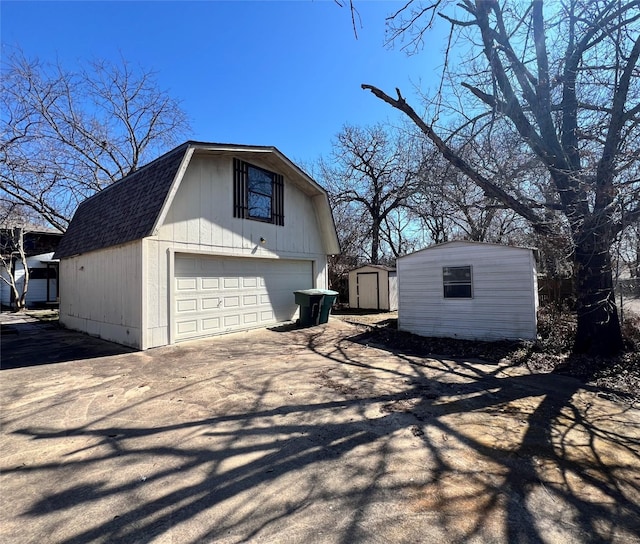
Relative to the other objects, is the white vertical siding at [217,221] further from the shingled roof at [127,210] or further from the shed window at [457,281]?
the shed window at [457,281]

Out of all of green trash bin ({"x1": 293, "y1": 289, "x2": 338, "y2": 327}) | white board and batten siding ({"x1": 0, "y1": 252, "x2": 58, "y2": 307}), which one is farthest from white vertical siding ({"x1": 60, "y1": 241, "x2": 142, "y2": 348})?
white board and batten siding ({"x1": 0, "y1": 252, "x2": 58, "y2": 307})

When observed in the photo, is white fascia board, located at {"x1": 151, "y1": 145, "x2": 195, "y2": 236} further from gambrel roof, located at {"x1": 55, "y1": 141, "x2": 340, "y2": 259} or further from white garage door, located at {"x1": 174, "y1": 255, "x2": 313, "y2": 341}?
white garage door, located at {"x1": 174, "y1": 255, "x2": 313, "y2": 341}

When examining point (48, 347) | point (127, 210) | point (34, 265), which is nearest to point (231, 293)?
point (127, 210)

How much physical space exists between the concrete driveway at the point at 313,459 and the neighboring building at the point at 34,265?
54.2 ft

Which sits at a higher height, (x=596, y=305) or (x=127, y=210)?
(x=127, y=210)

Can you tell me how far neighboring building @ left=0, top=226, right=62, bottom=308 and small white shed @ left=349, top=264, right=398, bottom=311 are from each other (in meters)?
15.5

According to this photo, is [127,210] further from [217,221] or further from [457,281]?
[457,281]

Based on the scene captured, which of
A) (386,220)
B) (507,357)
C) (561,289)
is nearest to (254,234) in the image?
(507,357)

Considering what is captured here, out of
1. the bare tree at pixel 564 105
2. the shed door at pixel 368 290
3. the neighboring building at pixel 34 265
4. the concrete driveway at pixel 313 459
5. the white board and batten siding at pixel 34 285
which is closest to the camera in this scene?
the concrete driveway at pixel 313 459

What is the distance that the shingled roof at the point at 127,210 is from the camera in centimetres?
727

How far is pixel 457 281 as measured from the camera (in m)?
8.38

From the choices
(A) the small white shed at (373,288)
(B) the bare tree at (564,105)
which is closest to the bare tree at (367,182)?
(A) the small white shed at (373,288)

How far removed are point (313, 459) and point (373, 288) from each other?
12716 mm

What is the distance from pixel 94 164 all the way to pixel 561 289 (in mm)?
21634
